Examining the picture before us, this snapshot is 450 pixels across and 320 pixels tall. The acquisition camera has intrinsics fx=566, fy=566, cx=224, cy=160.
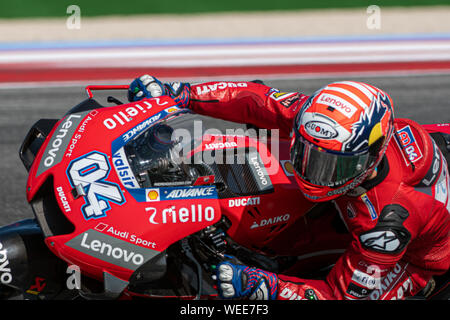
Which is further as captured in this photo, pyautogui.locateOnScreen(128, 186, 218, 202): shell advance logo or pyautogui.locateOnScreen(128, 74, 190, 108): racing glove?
pyautogui.locateOnScreen(128, 74, 190, 108): racing glove

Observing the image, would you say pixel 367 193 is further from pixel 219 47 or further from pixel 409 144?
pixel 219 47

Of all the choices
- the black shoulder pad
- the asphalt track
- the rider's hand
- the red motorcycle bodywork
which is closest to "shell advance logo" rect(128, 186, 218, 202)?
the red motorcycle bodywork

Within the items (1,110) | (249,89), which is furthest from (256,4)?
(249,89)

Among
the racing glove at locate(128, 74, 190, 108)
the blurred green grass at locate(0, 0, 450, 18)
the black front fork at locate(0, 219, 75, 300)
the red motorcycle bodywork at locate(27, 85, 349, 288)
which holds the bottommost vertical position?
the black front fork at locate(0, 219, 75, 300)

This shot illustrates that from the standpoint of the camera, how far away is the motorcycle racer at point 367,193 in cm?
299

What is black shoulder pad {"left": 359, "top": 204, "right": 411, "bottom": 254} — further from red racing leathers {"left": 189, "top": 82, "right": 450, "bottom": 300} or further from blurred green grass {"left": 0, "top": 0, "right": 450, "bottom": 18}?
blurred green grass {"left": 0, "top": 0, "right": 450, "bottom": 18}

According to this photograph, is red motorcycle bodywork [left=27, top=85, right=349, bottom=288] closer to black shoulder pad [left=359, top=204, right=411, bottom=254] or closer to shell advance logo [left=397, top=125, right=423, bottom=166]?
black shoulder pad [left=359, top=204, right=411, bottom=254]

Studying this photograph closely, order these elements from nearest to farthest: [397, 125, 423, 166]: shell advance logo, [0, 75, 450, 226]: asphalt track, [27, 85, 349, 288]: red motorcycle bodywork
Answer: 1. [27, 85, 349, 288]: red motorcycle bodywork
2. [397, 125, 423, 166]: shell advance logo
3. [0, 75, 450, 226]: asphalt track

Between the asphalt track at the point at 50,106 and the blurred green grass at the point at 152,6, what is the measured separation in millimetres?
3297

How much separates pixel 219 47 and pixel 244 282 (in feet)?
21.9

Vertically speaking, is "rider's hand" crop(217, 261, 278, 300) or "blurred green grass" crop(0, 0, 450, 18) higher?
"blurred green grass" crop(0, 0, 450, 18)

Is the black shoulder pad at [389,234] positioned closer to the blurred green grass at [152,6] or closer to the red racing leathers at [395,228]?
the red racing leathers at [395,228]

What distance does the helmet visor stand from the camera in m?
2.97

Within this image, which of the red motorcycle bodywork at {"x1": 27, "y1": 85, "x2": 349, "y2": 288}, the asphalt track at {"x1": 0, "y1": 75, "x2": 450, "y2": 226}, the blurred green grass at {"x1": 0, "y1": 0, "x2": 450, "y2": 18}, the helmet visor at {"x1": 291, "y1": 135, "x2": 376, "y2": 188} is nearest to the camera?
the red motorcycle bodywork at {"x1": 27, "y1": 85, "x2": 349, "y2": 288}
